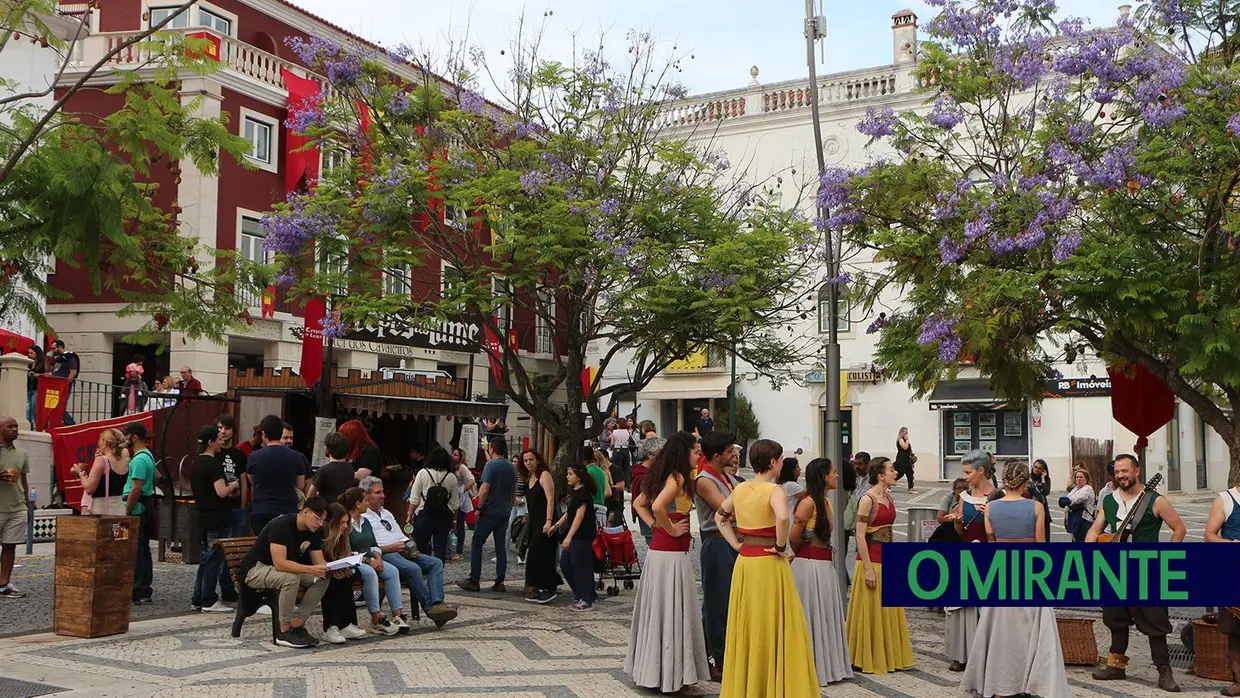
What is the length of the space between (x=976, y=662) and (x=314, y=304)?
1097cm

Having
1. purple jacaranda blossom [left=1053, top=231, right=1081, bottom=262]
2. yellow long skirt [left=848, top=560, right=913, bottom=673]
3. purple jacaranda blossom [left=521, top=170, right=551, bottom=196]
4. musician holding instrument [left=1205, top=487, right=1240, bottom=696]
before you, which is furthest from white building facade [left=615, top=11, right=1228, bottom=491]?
musician holding instrument [left=1205, top=487, right=1240, bottom=696]

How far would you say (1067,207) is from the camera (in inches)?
437

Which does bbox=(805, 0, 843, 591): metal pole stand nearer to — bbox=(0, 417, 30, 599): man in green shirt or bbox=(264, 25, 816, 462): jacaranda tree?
bbox=(264, 25, 816, 462): jacaranda tree

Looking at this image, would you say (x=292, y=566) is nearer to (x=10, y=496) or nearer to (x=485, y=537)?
(x=10, y=496)

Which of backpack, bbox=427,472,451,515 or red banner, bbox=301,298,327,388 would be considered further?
red banner, bbox=301,298,327,388

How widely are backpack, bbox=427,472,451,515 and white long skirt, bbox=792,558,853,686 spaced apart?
5137mm

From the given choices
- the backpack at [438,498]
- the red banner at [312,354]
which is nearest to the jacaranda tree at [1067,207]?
the backpack at [438,498]

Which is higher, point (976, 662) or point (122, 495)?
point (122, 495)

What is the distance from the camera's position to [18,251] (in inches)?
393

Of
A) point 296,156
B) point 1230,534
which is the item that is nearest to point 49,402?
point 296,156

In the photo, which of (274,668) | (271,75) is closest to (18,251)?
(274,668)

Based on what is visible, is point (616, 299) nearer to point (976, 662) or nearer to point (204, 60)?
point (204, 60)

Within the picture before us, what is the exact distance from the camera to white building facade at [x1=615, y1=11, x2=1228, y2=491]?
34.4 meters

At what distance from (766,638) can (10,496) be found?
7891mm
